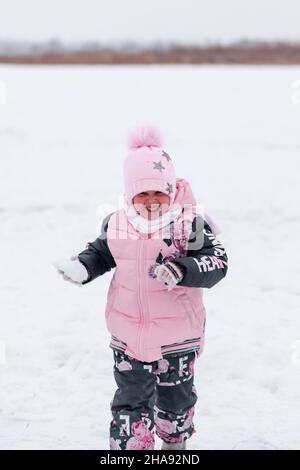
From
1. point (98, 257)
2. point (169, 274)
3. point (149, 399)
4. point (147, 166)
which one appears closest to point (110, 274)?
point (98, 257)

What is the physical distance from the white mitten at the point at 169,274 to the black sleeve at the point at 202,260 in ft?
0.11

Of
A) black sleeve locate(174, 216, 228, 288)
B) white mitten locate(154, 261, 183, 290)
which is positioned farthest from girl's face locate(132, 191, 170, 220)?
white mitten locate(154, 261, 183, 290)

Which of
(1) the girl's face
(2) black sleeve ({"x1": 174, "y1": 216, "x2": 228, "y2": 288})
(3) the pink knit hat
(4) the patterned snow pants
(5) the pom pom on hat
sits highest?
(5) the pom pom on hat

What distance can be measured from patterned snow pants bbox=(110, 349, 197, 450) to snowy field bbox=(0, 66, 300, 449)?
19.9 inches

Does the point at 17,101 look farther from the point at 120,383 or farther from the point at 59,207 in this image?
the point at 120,383

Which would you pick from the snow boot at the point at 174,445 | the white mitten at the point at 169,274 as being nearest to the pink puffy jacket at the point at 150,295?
the white mitten at the point at 169,274

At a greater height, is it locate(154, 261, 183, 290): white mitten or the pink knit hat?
→ the pink knit hat

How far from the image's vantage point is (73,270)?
113 inches

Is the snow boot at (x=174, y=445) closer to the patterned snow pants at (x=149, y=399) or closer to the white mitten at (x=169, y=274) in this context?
the patterned snow pants at (x=149, y=399)

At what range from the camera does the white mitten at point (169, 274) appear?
262 cm

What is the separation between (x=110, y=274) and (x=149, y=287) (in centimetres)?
352

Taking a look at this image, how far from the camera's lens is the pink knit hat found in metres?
2.82

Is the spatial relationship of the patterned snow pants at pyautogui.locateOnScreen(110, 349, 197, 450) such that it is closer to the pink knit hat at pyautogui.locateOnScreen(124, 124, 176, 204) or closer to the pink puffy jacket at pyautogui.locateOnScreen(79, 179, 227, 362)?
the pink puffy jacket at pyautogui.locateOnScreen(79, 179, 227, 362)

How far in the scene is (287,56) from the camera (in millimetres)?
37531
